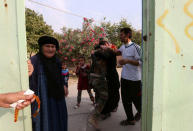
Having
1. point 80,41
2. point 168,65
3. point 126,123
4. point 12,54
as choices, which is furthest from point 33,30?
point 168,65

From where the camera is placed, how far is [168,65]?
1037mm

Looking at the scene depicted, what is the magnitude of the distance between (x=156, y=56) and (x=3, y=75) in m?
1.05

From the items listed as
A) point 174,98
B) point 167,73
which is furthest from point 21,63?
point 174,98

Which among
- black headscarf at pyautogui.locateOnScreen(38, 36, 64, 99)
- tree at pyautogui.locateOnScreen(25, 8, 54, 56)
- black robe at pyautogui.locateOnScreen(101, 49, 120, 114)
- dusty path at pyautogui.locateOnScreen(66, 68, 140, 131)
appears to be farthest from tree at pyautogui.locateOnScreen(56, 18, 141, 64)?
black headscarf at pyautogui.locateOnScreen(38, 36, 64, 99)

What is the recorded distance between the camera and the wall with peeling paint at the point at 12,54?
84 centimetres

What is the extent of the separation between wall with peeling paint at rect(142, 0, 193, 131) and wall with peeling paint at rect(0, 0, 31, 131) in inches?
34.4

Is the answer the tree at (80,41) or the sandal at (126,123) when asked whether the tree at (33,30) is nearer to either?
the tree at (80,41)

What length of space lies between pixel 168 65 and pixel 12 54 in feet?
3.60

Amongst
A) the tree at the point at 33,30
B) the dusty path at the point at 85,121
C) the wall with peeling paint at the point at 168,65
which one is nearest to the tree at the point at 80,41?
the tree at the point at 33,30

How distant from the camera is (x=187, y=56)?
105 centimetres

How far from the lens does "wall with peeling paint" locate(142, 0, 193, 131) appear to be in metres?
1.00

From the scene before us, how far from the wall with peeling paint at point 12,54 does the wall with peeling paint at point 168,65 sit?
875 millimetres

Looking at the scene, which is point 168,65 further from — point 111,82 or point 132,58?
point 111,82

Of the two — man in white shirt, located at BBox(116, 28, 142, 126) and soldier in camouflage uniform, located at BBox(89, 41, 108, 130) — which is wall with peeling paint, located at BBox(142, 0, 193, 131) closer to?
man in white shirt, located at BBox(116, 28, 142, 126)
